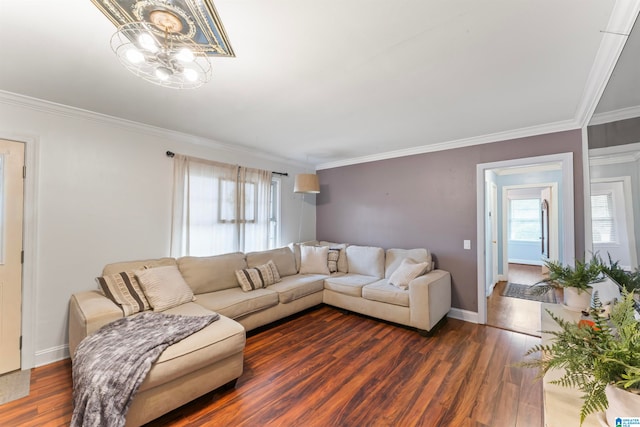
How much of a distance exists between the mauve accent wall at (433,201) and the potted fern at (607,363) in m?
2.88

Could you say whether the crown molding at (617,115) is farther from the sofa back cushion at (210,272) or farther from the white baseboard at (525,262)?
the white baseboard at (525,262)

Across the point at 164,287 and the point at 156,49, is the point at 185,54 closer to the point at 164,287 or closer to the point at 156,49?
the point at 156,49

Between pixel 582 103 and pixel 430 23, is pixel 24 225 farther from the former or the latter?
pixel 582 103

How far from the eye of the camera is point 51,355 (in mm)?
2500

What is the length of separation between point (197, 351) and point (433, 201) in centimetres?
350

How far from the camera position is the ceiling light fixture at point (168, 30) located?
1233 millimetres

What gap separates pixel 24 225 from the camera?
239cm

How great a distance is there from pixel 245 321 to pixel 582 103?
400 cm

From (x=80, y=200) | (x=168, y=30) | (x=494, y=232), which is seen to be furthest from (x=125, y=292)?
(x=494, y=232)

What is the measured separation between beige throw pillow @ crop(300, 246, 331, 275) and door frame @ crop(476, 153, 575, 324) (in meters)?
2.17

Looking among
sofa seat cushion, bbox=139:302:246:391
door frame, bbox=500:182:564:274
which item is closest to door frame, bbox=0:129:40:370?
sofa seat cushion, bbox=139:302:246:391

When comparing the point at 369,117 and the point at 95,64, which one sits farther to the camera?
the point at 369,117

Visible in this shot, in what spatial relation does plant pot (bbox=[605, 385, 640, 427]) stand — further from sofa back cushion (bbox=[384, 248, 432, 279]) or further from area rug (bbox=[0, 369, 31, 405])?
area rug (bbox=[0, 369, 31, 405])

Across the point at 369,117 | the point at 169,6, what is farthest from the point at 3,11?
the point at 369,117
